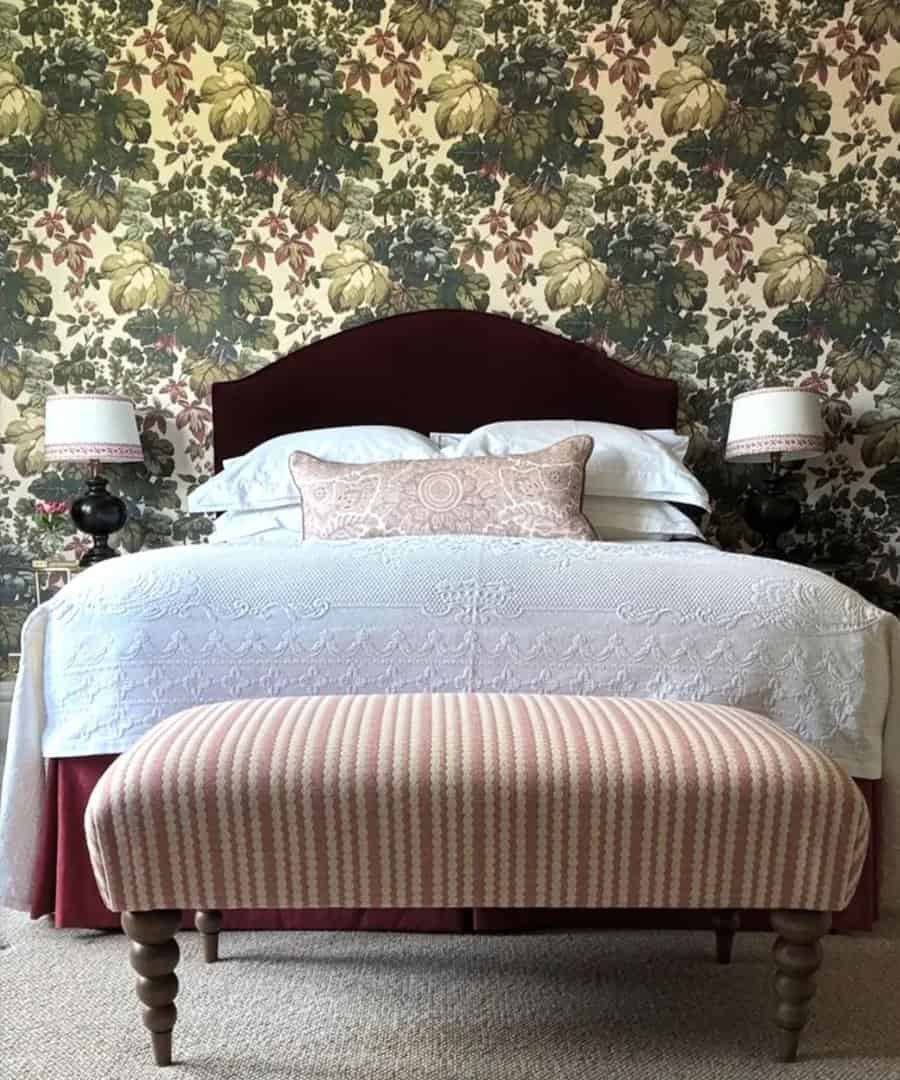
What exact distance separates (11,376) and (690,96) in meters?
2.65

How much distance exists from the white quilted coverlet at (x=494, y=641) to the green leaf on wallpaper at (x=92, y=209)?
2046 millimetres

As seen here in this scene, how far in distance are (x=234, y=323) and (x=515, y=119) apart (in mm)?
1247

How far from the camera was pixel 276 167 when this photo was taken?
9.92 feet

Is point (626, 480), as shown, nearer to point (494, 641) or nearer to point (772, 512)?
point (772, 512)

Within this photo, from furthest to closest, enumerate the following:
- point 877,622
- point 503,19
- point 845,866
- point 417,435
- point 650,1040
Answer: point 503,19
point 417,435
point 877,622
point 650,1040
point 845,866

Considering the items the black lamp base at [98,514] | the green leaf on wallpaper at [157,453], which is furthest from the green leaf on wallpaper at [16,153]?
the black lamp base at [98,514]

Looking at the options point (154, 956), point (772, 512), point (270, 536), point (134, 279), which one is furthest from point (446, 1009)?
point (134, 279)

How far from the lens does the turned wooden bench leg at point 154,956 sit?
1.13 m

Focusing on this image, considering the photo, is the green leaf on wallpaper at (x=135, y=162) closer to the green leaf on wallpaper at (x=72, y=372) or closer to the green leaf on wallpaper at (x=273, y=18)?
the green leaf on wallpaper at (x=273, y=18)

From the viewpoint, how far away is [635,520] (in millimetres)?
2449

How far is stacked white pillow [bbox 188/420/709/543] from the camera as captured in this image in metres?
2.46

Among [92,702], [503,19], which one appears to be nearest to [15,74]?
[503,19]

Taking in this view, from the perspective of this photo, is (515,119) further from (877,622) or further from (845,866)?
(845,866)

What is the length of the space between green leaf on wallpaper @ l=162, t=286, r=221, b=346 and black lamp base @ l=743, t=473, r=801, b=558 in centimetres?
203
